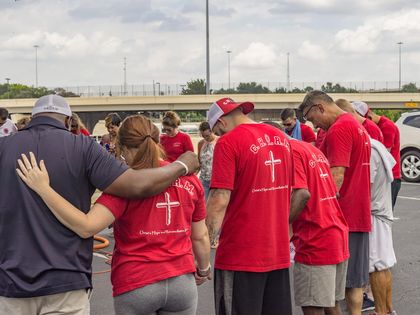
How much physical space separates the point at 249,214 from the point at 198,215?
402 millimetres

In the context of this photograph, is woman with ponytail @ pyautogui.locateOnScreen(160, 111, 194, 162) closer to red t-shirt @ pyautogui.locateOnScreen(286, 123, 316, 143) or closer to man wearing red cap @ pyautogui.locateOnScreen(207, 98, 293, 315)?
red t-shirt @ pyautogui.locateOnScreen(286, 123, 316, 143)

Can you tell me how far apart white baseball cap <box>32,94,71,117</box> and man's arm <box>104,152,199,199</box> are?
0.48 m

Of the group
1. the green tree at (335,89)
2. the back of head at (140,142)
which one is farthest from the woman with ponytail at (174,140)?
the green tree at (335,89)

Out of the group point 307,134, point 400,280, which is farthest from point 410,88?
point 400,280

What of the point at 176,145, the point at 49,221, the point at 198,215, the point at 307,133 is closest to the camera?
the point at 49,221

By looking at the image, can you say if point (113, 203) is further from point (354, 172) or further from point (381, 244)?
point (381, 244)

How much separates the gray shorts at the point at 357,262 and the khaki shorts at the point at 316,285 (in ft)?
1.97

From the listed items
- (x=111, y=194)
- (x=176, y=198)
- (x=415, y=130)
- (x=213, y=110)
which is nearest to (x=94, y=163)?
(x=111, y=194)

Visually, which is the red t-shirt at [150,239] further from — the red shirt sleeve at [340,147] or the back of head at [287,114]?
the back of head at [287,114]

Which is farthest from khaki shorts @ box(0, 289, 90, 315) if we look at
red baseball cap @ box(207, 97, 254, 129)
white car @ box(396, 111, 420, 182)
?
white car @ box(396, 111, 420, 182)

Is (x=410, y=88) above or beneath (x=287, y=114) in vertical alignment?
above

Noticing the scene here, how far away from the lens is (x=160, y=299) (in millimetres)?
3395

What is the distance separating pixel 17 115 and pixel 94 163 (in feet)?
229

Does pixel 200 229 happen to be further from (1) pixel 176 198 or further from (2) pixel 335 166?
(2) pixel 335 166
